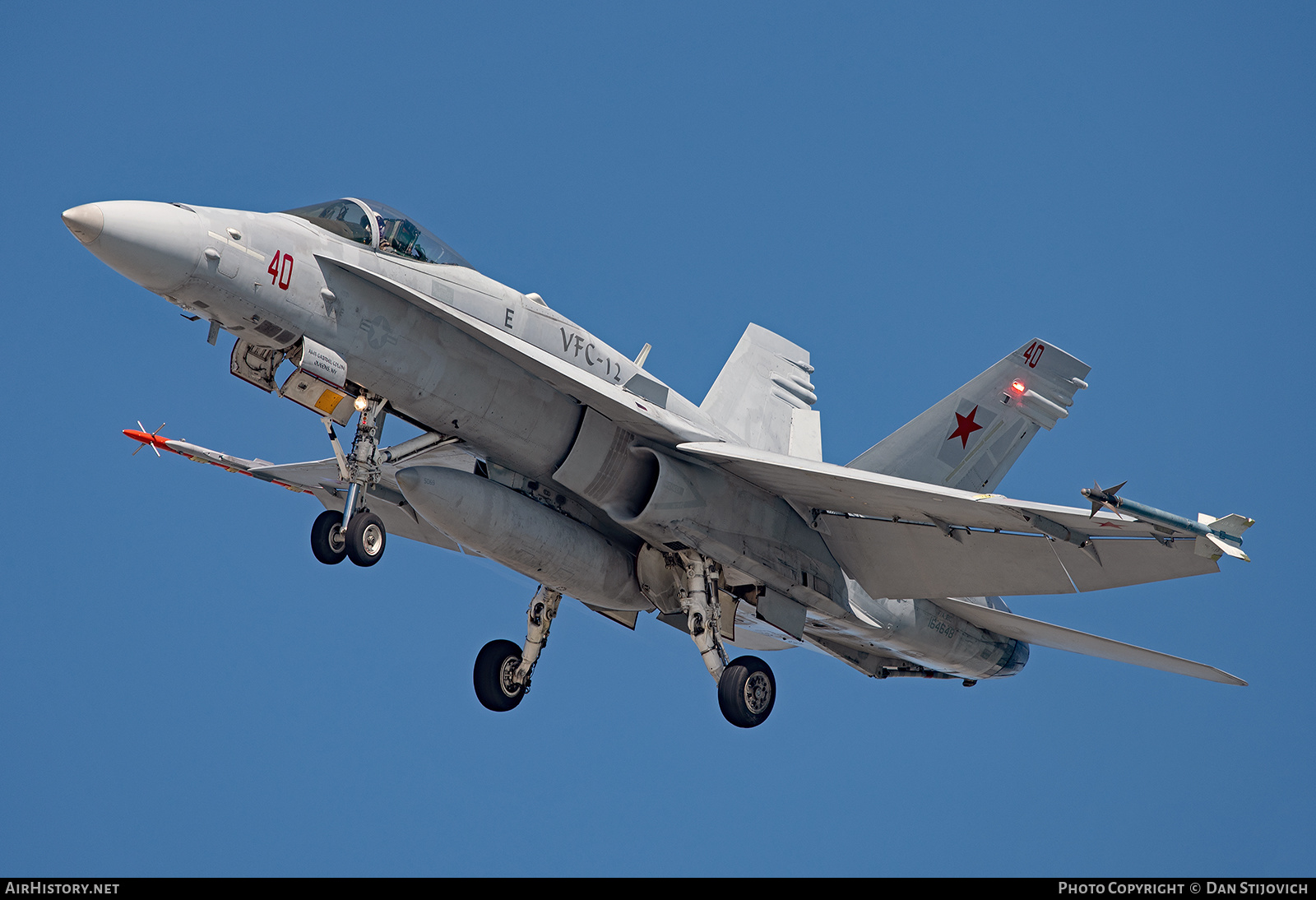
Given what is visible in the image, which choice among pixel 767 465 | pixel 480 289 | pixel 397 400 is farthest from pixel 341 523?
pixel 767 465

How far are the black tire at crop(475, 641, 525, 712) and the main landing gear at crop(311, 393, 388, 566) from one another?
3015 millimetres

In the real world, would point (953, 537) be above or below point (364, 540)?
above

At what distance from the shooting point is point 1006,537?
12930 mm

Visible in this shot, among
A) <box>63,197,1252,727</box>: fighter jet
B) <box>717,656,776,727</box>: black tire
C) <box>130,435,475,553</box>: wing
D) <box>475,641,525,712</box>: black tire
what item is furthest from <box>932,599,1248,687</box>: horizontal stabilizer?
<box>130,435,475,553</box>: wing

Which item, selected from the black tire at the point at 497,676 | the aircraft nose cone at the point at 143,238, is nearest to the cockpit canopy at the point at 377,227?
the aircraft nose cone at the point at 143,238

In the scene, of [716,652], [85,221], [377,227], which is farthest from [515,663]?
[85,221]

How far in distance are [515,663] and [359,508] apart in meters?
3.71

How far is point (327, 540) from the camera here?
1180 cm

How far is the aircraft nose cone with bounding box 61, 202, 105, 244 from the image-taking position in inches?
401

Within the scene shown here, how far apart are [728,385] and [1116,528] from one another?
6091 millimetres

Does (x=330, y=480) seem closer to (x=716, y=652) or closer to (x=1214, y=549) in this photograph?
(x=716, y=652)

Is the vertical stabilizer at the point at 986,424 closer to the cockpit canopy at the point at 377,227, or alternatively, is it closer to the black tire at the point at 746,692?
the black tire at the point at 746,692

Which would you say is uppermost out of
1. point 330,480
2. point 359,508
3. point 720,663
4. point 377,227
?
point 377,227
